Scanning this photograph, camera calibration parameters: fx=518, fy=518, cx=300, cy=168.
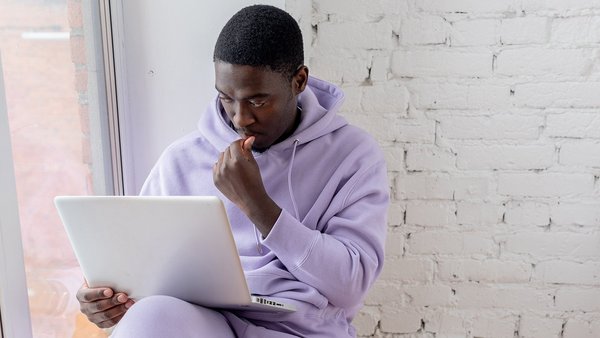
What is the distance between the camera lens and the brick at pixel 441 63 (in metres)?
1.13

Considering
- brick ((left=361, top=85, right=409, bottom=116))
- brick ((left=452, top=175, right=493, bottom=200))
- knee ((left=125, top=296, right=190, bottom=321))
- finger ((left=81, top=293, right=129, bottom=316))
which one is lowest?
finger ((left=81, top=293, right=129, bottom=316))

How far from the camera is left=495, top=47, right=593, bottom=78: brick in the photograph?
1118 mm

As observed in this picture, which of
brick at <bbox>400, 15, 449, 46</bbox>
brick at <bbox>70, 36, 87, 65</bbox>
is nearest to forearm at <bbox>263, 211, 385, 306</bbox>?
brick at <bbox>400, 15, 449, 46</bbox>

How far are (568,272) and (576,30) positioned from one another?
1.84ft

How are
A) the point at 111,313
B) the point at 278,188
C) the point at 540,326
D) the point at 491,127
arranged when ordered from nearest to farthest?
the point at 111,313 → the point at 278,188 → the point at 491,127 → the point at 540,326

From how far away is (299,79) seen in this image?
0.87 m

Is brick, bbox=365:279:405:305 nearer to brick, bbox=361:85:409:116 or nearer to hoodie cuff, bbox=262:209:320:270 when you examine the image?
brick, bbox=361:85:409:116

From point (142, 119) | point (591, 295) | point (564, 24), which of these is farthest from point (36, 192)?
point (591, 295)

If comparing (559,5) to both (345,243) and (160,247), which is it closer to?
(345,243)

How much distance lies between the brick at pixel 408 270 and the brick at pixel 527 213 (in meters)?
0.22

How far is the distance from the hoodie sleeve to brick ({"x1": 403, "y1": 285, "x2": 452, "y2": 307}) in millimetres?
459

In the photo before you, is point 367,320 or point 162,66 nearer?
point 162,66

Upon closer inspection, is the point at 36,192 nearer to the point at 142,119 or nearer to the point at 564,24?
the point at 142,119

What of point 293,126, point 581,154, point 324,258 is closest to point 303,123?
point 293,126
